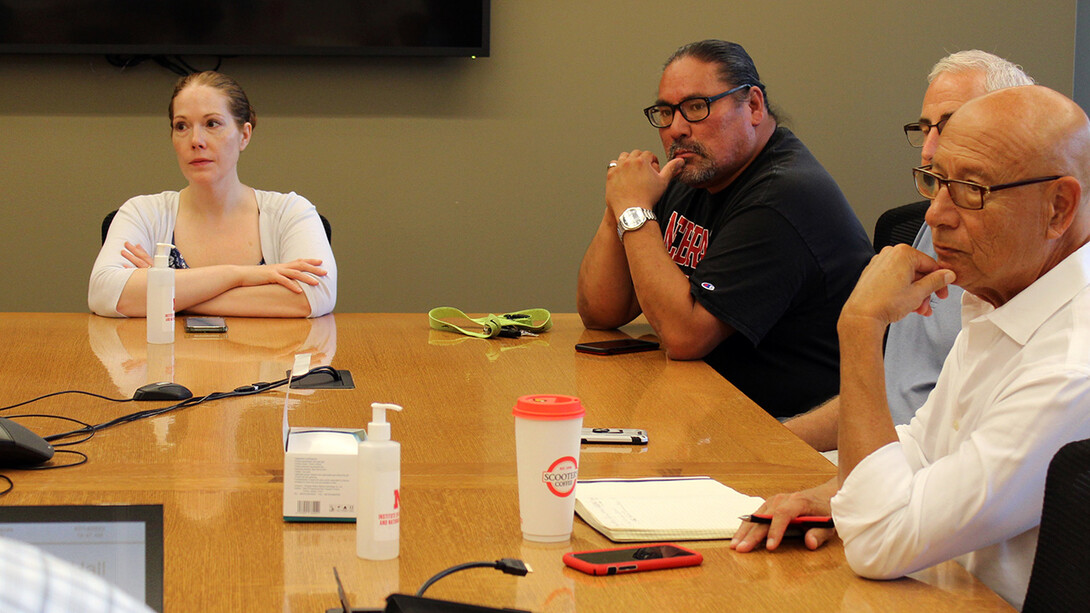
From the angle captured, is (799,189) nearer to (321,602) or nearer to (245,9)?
(321,602)

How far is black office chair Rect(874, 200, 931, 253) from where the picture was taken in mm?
2381

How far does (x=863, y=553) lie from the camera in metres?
1.06

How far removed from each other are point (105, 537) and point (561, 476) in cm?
45

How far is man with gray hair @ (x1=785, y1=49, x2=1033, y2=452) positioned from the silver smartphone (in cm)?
66

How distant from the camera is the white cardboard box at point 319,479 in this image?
112cm

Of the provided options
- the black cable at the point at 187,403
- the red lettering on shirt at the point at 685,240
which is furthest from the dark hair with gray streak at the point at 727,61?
the black cable at the point at 187,403

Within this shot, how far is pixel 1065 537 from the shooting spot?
3.14ft

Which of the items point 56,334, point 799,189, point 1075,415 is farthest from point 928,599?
point 56,334

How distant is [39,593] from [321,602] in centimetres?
62

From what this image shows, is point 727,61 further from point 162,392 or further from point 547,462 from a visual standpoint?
point 547,462

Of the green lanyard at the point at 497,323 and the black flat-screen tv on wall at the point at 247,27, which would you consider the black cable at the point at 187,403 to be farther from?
the black flat-screen tv on wall at the point at 247,27

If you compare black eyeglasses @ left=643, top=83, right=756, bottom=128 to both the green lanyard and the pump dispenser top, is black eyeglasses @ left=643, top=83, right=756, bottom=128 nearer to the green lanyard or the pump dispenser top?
the green lanyard

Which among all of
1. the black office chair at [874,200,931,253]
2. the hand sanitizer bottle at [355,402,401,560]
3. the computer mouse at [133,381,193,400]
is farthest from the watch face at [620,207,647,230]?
the hand sanitizer bottle at [355,402,401,560]

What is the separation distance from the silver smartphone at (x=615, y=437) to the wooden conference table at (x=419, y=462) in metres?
0.02
